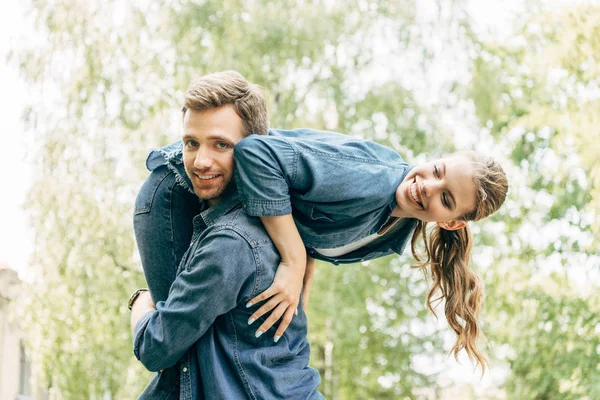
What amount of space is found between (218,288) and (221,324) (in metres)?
0.17

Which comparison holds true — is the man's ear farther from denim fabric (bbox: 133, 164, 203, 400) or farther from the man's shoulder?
denim fabric (bbox: 133, 164, 203, 400)

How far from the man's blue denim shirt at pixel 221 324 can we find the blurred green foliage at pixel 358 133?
265 inches

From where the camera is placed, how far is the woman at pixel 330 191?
2057mm

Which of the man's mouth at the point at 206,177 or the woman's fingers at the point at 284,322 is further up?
the man's mouth at the point at 206,177

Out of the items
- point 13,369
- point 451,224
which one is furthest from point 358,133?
point 13,369

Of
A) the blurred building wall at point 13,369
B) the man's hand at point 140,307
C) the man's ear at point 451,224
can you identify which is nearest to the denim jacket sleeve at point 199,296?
the man's hand at point 140,307

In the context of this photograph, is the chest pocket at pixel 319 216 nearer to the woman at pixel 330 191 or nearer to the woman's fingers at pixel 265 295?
the woman at pixel 330 191

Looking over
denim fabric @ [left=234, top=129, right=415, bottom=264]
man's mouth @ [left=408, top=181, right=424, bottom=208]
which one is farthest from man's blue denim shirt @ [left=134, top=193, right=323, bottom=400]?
man's mouth @ [left=408, top=181, right=424, bottom=208]

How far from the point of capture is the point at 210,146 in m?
2.08

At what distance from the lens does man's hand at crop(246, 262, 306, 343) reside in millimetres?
2066

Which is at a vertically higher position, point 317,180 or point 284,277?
point 317,180

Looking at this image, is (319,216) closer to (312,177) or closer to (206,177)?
(312,177)

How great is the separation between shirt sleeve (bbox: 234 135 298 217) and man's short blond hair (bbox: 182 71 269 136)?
8 cm

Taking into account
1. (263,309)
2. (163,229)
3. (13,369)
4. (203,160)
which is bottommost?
(13,369)
